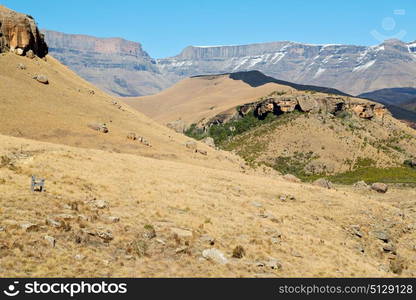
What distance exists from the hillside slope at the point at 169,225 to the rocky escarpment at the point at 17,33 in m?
49.8

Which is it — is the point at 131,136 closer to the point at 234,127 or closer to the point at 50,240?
the point at 50,240

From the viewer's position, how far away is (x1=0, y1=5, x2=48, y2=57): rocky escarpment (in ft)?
A: 270

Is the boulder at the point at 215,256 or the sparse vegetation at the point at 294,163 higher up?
the boulder at the point at 215,256

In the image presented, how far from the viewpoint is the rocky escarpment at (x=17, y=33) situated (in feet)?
270

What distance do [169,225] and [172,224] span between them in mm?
337

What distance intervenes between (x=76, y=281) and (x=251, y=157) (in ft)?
341

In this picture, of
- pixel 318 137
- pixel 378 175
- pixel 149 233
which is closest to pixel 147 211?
pixel 149 233

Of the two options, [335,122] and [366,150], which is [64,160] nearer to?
[366,150]

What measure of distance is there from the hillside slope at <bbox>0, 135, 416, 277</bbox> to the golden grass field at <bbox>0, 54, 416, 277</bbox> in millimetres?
79

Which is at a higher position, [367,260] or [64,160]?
[64,160]

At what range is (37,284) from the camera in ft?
50.7

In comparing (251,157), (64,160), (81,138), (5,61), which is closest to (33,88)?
(5,61)

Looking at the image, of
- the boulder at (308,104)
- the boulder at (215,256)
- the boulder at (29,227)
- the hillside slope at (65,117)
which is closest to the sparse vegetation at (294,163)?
the boulder at (308,104)

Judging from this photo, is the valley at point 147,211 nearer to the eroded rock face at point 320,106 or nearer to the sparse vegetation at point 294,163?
the sparse vegetation at point 294,163
